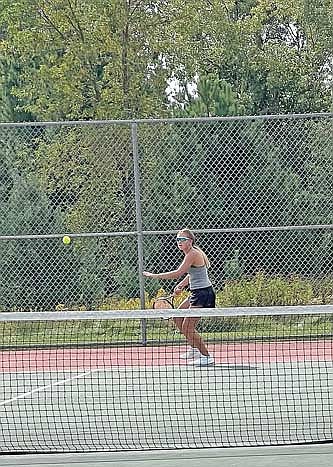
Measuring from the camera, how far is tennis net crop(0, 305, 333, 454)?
6508 mm

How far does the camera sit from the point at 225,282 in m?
12.5

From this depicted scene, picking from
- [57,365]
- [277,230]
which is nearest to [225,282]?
[277,230]

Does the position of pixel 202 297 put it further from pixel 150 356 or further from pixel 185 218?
pixel 185 218

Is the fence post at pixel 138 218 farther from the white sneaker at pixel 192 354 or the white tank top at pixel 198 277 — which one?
the white sneaker at pixel 192 354

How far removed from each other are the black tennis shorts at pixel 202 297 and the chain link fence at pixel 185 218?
5.03 ft

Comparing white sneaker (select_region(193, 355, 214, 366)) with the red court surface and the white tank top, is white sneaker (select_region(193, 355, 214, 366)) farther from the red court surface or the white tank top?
the white tank top

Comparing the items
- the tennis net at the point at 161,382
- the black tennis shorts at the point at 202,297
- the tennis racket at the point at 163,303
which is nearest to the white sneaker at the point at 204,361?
the tennis net at the point at 161,382

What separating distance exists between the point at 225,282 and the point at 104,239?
1.41 m

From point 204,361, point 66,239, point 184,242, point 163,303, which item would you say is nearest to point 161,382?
point 204,361

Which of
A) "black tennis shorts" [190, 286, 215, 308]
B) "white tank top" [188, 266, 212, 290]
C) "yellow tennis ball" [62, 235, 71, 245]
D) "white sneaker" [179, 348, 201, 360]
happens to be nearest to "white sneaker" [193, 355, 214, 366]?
"white sneaker" [179, 348, 201, 360]

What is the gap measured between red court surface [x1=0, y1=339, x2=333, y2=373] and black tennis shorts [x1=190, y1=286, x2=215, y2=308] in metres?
0.51

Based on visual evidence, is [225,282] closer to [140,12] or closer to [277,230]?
[277,230]

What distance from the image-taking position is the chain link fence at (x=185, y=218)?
12227mm

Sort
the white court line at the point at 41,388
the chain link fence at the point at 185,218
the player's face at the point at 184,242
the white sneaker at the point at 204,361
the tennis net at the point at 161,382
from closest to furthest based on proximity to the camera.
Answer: the tennis net at the point at 161,382
the white court line at the point at 41,388
the white sneaker at the point at 204,361
the player's face at the point at 184,242
the chain link fence at the point at 185,218
